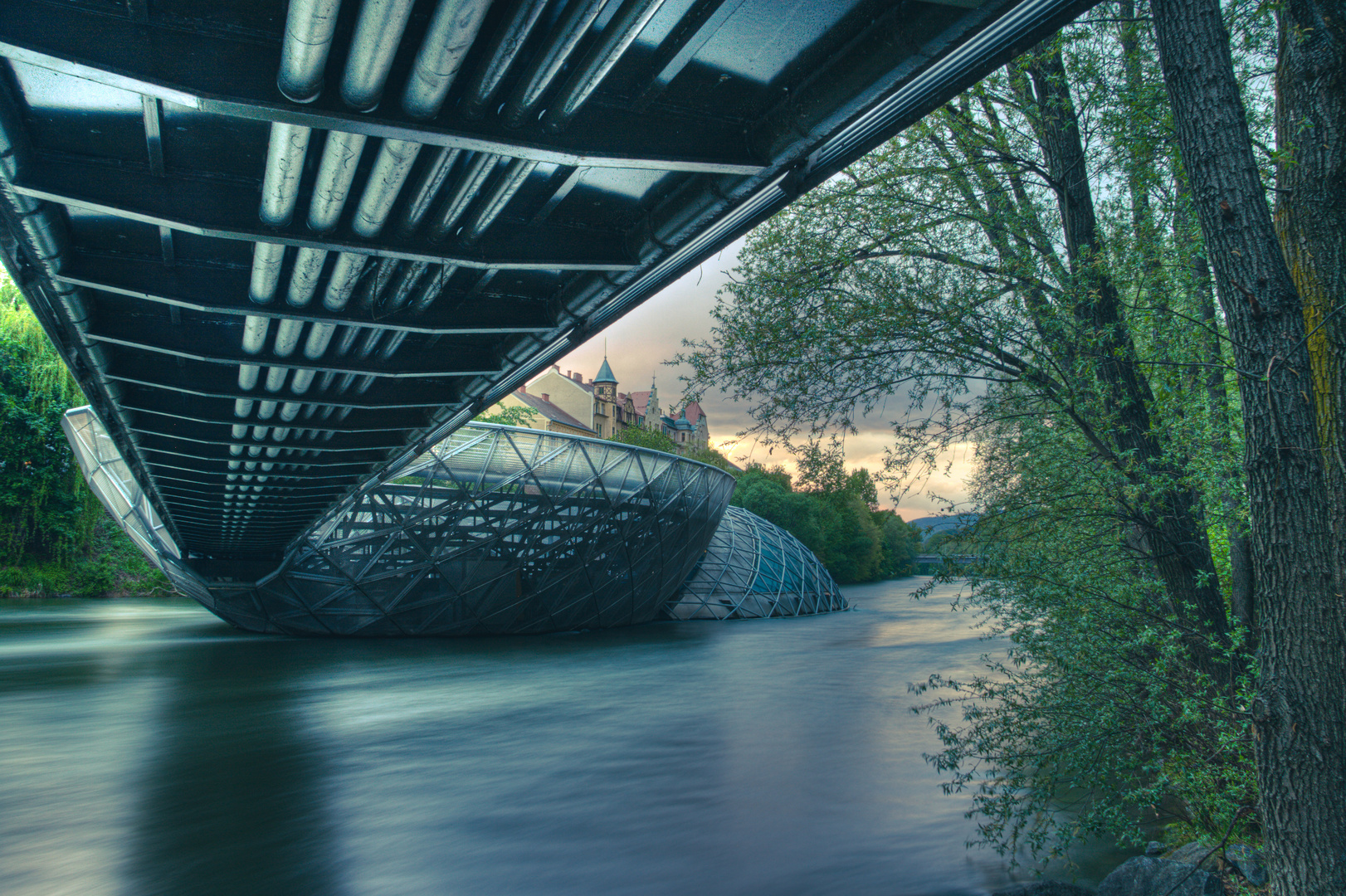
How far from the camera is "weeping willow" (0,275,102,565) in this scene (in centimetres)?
4453

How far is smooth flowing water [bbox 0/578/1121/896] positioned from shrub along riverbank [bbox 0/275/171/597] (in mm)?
26978

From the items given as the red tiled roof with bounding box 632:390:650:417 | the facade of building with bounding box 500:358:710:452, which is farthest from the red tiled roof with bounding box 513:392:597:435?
the red tiled roof with bounding box 632:390:650:417

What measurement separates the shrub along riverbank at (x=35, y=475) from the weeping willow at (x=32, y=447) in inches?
1.9

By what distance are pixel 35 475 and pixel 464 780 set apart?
47.8m

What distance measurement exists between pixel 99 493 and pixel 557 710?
22.6 metres

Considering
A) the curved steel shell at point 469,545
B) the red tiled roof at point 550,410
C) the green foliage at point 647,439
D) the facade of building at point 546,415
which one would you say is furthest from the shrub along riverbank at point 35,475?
the green foliage at point 647,439

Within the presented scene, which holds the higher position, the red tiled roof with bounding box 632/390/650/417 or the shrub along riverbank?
the red tiled roof with bounding box 632/390/650/417

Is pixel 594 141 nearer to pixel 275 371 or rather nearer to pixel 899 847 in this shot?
pixel 275 371

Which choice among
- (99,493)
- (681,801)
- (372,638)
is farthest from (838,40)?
(99,493)

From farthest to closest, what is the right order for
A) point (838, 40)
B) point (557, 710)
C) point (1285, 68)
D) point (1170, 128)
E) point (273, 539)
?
point (273, 539), point (557, 710), point (1170, 128), point (1285, 68), point (838, 40)

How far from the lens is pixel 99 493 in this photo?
1129 inches

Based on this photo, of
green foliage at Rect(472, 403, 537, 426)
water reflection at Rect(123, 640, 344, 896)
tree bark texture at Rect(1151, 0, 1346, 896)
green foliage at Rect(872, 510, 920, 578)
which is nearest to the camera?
tree bark texture at Rect(1151, 0, 1346, 896)

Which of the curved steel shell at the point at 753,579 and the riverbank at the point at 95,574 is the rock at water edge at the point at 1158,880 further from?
the riverbank at the point at 95,574

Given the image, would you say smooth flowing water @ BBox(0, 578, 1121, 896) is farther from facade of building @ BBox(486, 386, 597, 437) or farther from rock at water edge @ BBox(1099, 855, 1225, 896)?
facade of building @ BBox(486, 386, 597, 437)
